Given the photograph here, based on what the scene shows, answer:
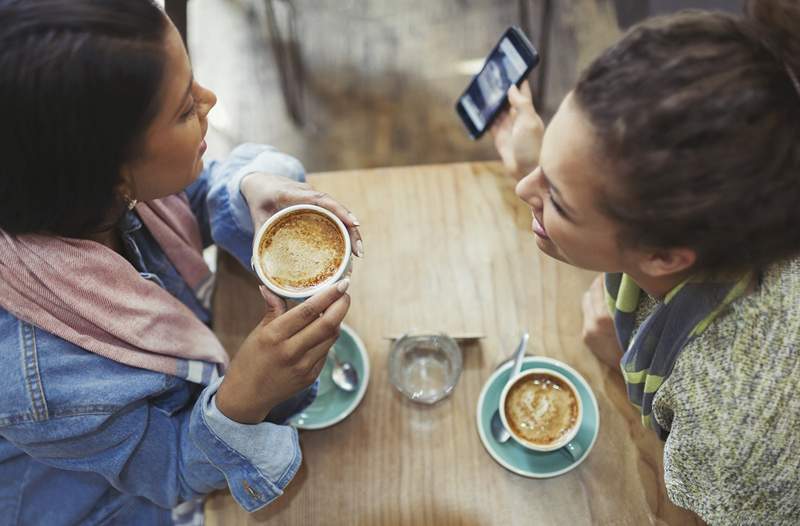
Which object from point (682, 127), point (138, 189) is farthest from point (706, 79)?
point (138, 189)

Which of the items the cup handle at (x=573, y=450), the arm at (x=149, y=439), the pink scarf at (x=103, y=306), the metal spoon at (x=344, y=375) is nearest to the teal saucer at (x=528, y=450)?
the cup handle at (x=573, y=450)

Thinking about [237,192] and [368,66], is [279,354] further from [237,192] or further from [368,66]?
[368,66]

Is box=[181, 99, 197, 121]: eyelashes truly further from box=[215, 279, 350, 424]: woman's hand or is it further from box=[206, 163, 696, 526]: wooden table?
box=[206, 163, 696, 526]: wooden table

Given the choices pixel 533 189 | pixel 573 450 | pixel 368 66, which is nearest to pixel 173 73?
pixel 533 189

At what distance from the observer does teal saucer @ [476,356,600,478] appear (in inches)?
45.8

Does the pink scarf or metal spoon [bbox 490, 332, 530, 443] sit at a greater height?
the pink scarf

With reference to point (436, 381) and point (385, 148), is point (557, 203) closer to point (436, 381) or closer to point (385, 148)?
point (436, 381)

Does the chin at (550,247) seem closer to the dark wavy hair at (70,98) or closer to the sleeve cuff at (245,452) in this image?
the sleeve cuff at (245,452)

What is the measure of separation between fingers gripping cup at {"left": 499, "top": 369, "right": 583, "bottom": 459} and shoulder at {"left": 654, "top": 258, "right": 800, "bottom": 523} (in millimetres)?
224

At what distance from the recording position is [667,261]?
36.8 inches

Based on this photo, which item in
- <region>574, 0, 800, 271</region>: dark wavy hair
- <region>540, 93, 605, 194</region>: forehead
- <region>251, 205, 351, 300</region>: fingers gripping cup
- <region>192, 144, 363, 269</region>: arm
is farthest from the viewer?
<region>192, 144, 363, 269</region>: arm

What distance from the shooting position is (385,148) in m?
2.74

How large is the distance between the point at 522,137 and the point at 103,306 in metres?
0.88

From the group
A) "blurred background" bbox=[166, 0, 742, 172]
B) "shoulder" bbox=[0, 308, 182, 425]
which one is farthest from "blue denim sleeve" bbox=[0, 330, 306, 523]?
"blurred background" bbox=[166, 0, 742, 172]
